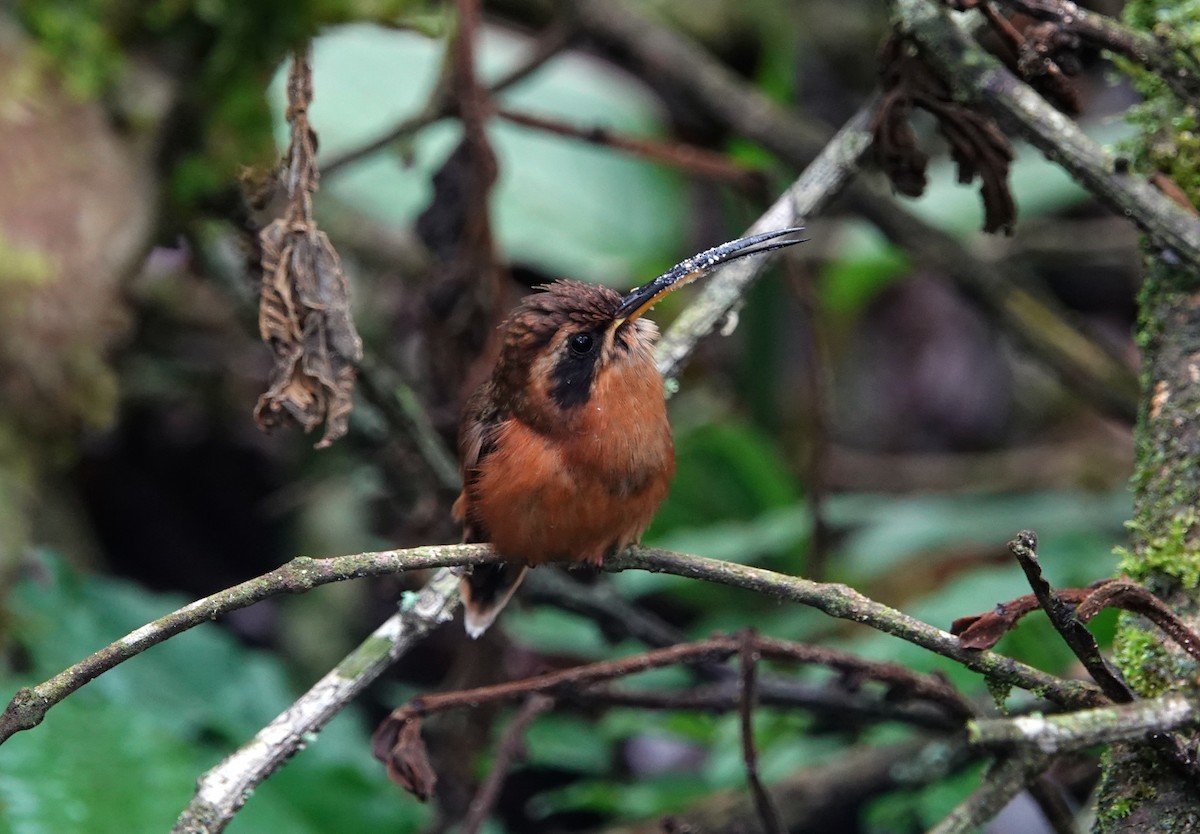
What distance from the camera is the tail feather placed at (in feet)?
8.04

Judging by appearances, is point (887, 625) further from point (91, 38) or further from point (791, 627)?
point (91, 38)

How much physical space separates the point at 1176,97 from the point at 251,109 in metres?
2.34

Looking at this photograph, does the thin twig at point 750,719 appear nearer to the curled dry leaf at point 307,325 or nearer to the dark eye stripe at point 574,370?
the dark eye stripe at point 574,370

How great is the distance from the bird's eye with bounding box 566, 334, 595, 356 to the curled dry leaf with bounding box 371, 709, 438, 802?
736 millimetres

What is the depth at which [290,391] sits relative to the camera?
2.33 metres

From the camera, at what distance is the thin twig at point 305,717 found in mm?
1851

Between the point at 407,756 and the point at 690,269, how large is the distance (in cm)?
98

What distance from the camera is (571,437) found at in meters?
2.32

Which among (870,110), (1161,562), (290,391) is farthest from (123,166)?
(1161,562)

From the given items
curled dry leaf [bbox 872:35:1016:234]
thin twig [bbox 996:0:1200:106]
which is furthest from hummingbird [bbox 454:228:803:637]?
thin twig [bbox 996:0:1200:106]

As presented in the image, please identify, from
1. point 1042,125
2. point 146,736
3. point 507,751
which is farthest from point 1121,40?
point 146,736

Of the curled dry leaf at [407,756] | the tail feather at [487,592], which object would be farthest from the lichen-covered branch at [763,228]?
the curled dry leaf at [407,756]

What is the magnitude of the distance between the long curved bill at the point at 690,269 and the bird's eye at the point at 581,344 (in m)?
0.06

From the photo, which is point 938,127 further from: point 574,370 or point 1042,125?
point 574,370
